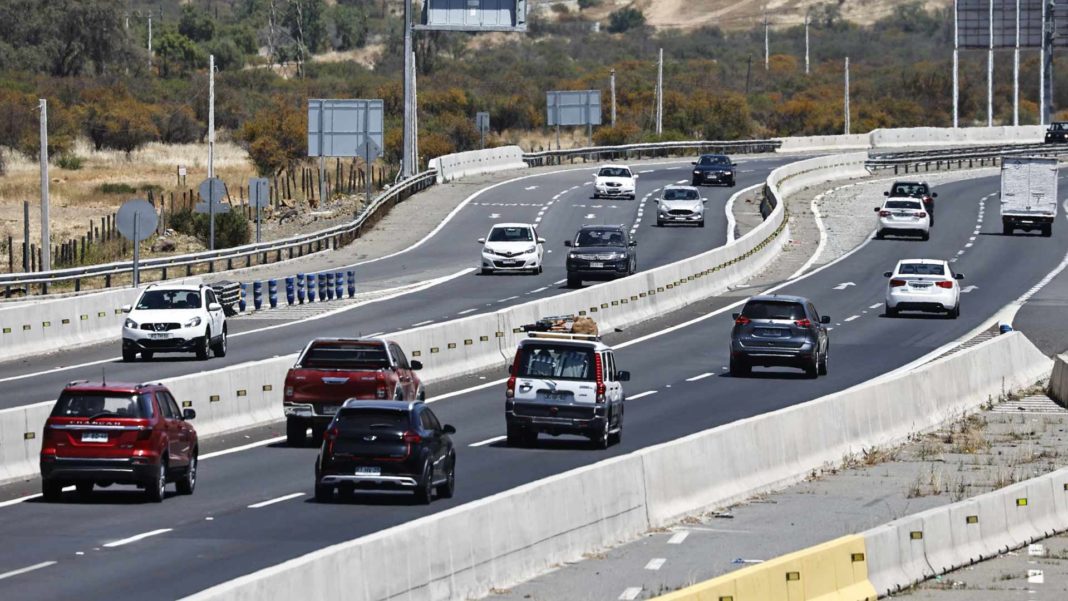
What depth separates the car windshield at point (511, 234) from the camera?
59562 millimetres

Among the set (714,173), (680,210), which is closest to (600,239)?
(680,210)

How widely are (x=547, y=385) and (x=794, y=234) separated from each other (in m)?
45.2

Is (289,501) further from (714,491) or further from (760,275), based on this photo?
(760,275)

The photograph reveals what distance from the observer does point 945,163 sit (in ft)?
351

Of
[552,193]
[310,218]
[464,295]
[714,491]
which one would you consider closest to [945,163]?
[552,193]

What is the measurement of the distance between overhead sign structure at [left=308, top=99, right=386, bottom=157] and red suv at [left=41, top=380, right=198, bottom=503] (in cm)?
5231

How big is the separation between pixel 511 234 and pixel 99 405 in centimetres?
3754

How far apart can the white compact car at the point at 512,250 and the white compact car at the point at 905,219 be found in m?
16.9

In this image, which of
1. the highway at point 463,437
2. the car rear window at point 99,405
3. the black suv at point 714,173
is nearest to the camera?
the highway at point 463,437

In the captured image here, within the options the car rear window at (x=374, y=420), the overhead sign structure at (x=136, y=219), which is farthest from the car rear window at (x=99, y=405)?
the overhead sign structure at (x=136, y=219)


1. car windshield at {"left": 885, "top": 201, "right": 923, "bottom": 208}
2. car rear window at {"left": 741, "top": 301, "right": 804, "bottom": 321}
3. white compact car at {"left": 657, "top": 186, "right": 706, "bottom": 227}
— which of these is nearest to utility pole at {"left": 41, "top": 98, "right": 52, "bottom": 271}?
car rear window at {"left": 741, "top": 301, "right": 804, "bottom": 321}

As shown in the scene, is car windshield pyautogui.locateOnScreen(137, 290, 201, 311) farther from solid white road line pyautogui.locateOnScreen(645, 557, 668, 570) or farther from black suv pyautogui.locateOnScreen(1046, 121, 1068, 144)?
black suv pyautogui.locateOnScreen(1046, 121, 1068, 144)

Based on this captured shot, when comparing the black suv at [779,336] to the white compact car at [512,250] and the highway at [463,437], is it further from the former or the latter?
the white compact car at [512,250]

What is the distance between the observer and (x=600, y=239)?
56062 mm
